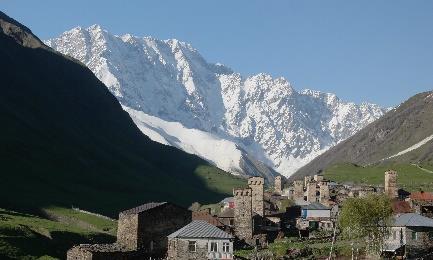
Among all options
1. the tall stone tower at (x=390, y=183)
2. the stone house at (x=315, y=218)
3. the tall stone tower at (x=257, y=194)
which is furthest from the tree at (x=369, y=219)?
the tall stone tower at (x=390, y=183)

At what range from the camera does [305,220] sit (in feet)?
444

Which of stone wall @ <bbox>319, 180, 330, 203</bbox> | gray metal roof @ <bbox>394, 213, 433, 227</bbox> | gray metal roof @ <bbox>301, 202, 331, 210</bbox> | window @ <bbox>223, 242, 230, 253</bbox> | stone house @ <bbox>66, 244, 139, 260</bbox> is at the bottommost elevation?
stone house @ <bbox>66, 244, 139, 260</bbox>

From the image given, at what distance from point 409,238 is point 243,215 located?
1195 inches

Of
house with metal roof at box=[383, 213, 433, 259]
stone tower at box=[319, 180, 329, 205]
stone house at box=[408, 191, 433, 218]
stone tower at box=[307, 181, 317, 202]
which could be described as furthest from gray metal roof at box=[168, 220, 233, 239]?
stone tower at box=[307, 181, 317, 202]

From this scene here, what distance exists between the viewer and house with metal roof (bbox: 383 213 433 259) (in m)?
93.1

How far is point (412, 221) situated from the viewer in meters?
95.0

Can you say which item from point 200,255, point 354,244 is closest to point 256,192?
point 354,244

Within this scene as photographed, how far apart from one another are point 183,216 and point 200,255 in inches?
715

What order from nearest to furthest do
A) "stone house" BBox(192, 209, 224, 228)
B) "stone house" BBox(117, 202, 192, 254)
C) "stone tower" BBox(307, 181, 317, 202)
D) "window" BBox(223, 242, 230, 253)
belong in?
"window" BBox(223, 242, 230, 253)
"stone house" BBox(117, 202, 192, 254)
"stone house" BBox(192, 209, 224, 228)
"stone tower" BBox(307, 181, 317, 202)

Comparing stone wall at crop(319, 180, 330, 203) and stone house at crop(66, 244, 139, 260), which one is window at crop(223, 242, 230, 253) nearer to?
stone house at crop(66, 244, 139, 260)

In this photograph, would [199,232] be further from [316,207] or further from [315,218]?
[316,207]

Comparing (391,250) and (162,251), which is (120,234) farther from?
(391,250)

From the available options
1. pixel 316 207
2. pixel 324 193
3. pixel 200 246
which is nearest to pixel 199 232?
pixel 200 246

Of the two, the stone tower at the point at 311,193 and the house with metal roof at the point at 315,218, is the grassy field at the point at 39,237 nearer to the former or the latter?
the house with metal roof at the point at 315,218
